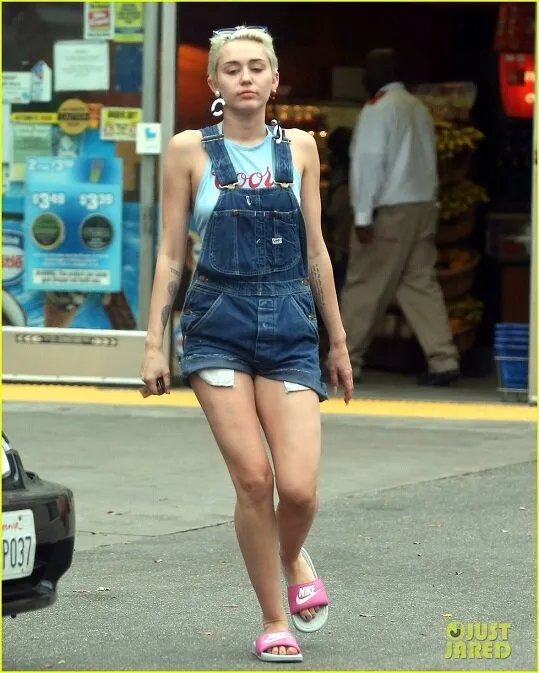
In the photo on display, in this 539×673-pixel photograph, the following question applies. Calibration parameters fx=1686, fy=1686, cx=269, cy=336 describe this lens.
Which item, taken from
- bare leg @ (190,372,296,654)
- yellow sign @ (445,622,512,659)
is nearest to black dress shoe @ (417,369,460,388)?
yellow sign @ (445,622,512,659)

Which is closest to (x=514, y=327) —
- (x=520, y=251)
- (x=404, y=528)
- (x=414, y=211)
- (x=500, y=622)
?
(x=414, y=211)

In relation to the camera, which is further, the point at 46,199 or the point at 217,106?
the point at 46,199

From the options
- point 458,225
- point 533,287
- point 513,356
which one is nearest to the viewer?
point 533,287

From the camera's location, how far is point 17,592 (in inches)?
174

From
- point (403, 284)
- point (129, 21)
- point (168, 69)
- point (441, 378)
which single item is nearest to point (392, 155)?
point (403, 284)

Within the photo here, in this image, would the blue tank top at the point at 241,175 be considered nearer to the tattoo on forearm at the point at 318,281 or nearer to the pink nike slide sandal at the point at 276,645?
the tattoo on forearm at the point at 318,281

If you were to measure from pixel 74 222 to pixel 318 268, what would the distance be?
6180 millimetres

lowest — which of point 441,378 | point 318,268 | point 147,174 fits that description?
point 441,378

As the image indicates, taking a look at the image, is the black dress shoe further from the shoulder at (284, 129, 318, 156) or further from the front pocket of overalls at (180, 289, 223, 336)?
the front pocket of overalls at (180, 289, 223, 336)

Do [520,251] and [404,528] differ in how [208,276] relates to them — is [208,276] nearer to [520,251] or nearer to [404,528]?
[404,528]

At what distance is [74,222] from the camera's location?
11078 mm

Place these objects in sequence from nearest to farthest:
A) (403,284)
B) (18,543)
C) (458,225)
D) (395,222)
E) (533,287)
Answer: (18,543) < (533,287) < (395,222) < (403,284) < (458,225)

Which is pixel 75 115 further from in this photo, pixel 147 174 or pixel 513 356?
pixel 513 356

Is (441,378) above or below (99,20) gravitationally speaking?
below
